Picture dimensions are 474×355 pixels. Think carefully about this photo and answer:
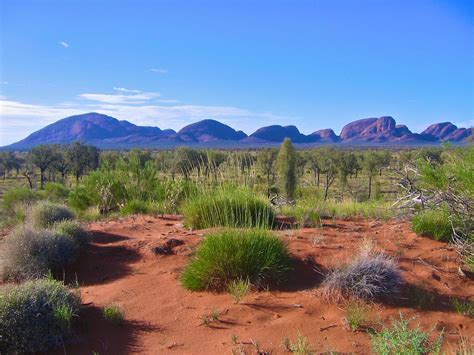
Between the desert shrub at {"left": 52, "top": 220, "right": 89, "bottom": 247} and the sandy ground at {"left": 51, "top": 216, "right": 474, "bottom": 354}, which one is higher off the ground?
the desert shrub at {"left": 52, "top": 220, "right": 89, "bottom": 247}

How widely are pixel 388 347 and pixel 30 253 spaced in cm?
514

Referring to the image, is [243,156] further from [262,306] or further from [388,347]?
[388,347]

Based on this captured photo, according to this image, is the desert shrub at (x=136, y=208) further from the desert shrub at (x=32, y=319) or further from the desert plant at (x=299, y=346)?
the desert plant at (x=299, y=346)

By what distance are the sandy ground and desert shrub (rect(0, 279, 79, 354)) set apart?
0.68 feet

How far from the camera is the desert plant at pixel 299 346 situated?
390 cm

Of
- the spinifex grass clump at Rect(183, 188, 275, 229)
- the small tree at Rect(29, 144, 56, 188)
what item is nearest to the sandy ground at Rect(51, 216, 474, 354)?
the spinifex grass clump at Rect(183, 188, 275, 229)

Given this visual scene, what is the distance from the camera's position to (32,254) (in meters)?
6.57

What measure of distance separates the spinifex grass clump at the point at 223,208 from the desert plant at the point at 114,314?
8.97 ft

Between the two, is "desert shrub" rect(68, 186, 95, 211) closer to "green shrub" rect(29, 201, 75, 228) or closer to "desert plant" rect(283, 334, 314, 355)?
"green shrub" rect(29, 201, 75, 228)

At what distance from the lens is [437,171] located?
6195 millimetres

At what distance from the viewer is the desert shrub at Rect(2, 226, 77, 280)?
643cm

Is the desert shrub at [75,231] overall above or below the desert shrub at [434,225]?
below

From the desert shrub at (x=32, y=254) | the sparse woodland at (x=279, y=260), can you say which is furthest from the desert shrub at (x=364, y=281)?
the desert shrub at (x=32, y=254)

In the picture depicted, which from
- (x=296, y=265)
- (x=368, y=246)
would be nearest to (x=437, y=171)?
(x=368, y=246)
